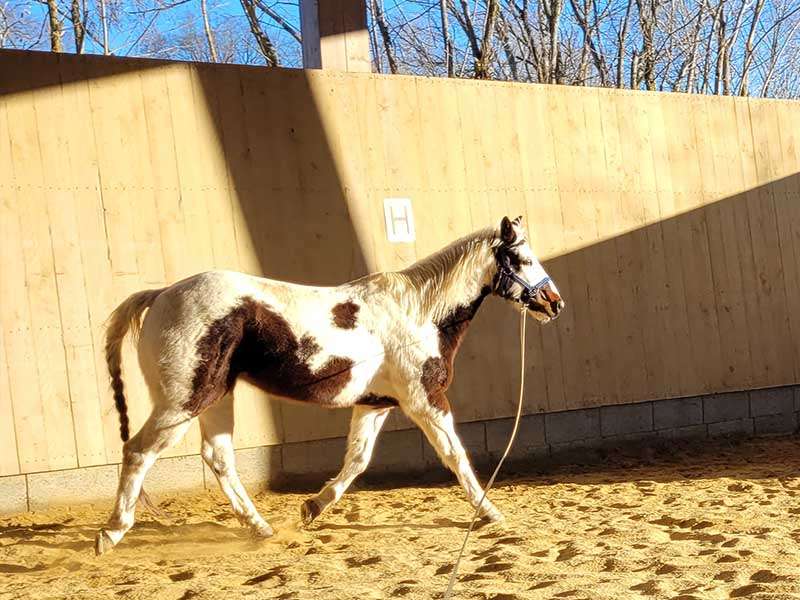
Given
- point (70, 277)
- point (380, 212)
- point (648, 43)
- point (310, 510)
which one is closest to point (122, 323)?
point (310, 510)

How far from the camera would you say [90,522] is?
18.2 ft

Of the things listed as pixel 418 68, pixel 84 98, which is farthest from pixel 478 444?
pixel 418 68

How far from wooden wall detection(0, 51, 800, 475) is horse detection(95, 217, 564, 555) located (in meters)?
1.40

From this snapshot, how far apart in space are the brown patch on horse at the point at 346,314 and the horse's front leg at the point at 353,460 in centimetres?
55

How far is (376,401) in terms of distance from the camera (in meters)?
5.13

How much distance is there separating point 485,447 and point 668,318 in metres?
2.15

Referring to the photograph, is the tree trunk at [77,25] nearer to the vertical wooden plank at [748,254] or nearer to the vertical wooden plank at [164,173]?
the vertical wooden plank at [164,173]

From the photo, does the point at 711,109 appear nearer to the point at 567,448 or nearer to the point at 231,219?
the point at 567,448

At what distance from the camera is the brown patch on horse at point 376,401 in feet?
16.6

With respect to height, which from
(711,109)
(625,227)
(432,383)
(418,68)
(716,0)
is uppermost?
(716,0)

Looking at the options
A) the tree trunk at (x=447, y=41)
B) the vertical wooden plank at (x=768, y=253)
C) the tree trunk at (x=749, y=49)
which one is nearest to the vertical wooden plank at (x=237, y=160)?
the vertical wooden plank at (x=768, y=253)

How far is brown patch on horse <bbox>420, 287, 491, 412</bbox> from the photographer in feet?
16.6

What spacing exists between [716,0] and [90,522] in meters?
15.9

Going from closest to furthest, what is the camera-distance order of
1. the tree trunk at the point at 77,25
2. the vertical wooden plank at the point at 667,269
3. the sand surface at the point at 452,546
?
the sand surface at the point at 452,546, the vertical wooden plank at the point at 667,269, the tree trunk at the point at 77,25
